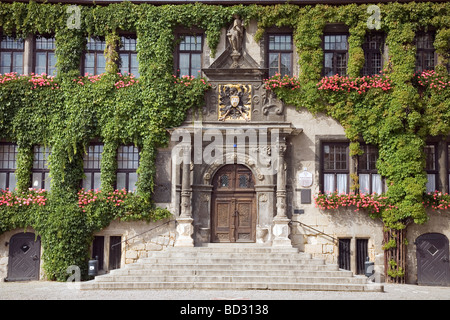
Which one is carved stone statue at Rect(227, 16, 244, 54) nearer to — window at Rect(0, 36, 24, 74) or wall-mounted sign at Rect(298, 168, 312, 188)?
wall-mounted sign at Rect(298, 168, 312, 188)

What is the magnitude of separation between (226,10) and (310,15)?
2.74 meters

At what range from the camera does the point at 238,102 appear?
750 inches

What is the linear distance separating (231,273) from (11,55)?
1055cm

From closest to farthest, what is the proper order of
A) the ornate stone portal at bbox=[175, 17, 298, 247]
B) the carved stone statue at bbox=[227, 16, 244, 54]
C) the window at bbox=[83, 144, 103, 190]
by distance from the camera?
the ornate stone portal at bbox=[175, 17, 298, 247], the carved stone statue at bbox=[227, 16, 244, 54], the window at bbox=[83, 144, 103, 190]

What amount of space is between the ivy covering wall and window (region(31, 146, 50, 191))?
293mm

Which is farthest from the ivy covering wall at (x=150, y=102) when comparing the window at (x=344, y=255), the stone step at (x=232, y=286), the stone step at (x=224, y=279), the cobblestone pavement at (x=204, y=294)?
the stone step at (x=232, y=286)

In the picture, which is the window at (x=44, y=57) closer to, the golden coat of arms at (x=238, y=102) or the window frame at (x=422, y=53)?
the golden coat of arms at (x=238, y=102)

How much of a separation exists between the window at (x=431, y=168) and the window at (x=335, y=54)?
3.76 m

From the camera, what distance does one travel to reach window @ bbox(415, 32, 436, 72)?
1930 centimetres

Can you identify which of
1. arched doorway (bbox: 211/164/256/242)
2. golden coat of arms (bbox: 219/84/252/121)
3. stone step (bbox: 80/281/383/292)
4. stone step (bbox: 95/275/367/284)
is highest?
golden coat of arms (bbox: 219/84/252/121)

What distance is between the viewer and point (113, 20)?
63.5ft

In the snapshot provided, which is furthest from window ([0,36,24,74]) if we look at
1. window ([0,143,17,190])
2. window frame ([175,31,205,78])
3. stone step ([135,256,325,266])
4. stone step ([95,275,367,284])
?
stone step ([95,275,367,284])

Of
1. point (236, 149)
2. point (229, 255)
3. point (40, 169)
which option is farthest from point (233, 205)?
point (40, 169)

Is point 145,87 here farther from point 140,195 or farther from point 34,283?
point 34,283
